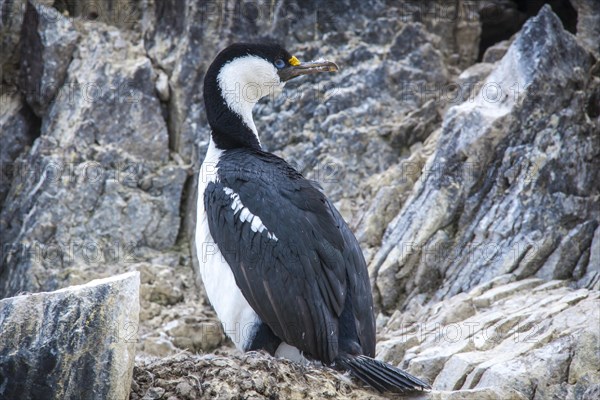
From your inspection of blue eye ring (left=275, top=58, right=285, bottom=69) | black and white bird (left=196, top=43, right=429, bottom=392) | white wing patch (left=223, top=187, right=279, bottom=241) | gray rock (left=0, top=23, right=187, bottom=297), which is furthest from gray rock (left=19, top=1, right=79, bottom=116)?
white wing patch (left=223, top=187, right=279, bottom=241)

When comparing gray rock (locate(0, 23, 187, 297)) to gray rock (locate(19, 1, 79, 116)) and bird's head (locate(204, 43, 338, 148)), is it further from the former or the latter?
bird's head (locate(204, 43, 338, 148))

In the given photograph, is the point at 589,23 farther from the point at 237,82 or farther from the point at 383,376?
the point at 383,376

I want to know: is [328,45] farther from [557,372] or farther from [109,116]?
[557,372]

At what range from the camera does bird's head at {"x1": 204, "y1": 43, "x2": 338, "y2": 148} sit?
25.7ft

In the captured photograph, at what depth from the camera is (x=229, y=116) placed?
7816mm

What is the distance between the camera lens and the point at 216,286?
7.00 metres

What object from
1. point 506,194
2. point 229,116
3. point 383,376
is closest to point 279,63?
point 229,116

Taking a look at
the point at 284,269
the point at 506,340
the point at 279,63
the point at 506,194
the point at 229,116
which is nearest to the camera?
the point at 284,269

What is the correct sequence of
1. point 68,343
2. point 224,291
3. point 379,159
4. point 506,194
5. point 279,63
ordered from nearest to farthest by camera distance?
point 68,343 < point 224,291 < point 279,63 < point 506,194 < point 379,159

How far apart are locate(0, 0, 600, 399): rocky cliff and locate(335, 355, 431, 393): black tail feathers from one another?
105cm

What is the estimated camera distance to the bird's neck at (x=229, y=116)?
7762mm

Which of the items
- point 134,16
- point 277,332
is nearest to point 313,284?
point 277,332

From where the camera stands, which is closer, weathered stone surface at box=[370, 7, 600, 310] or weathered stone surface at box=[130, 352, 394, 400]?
weathered stone surface at box=[130, 352, 394, 400]

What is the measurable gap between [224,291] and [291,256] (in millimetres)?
674
